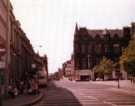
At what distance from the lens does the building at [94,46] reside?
177 m

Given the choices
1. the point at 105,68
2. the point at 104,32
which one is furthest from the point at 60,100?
the point at 104,32

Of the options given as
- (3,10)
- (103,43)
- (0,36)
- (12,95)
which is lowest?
(12,95)

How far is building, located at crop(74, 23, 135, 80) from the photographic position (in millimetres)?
177375

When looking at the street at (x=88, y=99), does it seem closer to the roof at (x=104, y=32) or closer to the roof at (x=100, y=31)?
the roof at (x=100, y=31)

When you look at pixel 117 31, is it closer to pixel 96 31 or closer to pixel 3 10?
pixel 96 31

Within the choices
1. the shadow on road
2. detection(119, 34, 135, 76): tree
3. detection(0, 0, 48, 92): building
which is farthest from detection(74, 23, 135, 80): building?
the shadow on road

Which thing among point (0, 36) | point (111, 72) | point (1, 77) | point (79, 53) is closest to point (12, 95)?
point (1, 77)

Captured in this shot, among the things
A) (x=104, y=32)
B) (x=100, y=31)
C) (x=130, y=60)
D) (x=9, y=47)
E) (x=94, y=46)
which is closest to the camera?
(x=9, y=47)

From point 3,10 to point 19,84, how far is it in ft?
25.8

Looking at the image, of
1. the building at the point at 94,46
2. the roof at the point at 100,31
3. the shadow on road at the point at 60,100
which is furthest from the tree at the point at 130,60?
the roof at the point at 100,31

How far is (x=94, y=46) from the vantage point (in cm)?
17950

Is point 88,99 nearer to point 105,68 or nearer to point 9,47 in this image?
point 9,47

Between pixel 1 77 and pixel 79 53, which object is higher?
pixel 79 53

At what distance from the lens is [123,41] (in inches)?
7131
